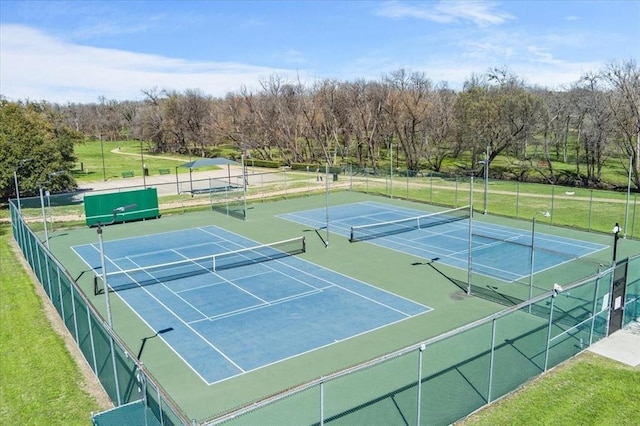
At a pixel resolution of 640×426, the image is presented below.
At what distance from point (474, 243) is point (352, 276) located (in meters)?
9.33

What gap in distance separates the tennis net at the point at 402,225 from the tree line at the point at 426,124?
1233 centimetres

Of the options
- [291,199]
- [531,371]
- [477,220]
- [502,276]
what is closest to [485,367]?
[531,371]

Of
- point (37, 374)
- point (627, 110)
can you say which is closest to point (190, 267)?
point (37, 374)

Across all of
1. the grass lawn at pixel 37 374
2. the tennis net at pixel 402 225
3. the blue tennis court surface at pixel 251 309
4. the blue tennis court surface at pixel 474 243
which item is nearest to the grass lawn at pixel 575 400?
the blue tennis court surface at pixel 251 309

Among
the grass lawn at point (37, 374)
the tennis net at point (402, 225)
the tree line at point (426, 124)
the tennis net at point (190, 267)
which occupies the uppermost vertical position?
the tree line at point (426, 124)

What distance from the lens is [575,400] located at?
12.7 meters

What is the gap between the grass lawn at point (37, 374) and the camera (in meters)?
12.7

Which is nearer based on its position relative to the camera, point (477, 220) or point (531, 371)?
point (531, 371)

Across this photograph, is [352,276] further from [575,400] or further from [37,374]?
[37,374]

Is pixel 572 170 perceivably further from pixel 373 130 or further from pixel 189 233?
pixel 189 233

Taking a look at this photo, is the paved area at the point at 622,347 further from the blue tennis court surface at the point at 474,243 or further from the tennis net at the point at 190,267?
the tennis net at the point at 190,267

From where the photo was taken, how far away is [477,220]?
3553 centimetres

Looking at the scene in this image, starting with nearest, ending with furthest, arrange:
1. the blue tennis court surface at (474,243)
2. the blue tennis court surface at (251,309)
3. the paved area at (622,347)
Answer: the paved area at (622,347) → the blue tennis court surface at (251,309) → the blue tennis court surface at (474,243)

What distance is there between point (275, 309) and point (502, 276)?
10895 mm
